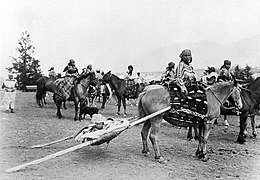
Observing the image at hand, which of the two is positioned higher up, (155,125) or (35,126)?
(155,125)

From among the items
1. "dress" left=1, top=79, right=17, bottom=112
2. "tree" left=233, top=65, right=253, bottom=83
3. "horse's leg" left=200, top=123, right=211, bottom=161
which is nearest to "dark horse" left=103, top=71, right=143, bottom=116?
"dress" left=1, top=79, right=17, bottom=112

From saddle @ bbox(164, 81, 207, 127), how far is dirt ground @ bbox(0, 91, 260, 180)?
3.16 ft

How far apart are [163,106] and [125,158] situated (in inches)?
56.3

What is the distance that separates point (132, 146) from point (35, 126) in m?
3.99

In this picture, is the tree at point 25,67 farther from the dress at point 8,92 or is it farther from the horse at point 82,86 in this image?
the horse at point 82,86

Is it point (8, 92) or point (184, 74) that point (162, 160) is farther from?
point (8, 92)

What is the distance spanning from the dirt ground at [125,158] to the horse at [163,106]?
1.06 ft

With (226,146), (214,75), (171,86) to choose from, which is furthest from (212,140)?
(171,86)

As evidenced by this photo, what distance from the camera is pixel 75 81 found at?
471 inches

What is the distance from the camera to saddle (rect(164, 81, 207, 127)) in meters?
6.54

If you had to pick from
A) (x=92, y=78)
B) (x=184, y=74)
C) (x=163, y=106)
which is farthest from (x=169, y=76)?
(x=92, y=78)

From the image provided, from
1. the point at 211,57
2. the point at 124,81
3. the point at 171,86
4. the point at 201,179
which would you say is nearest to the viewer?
the point at 201,179

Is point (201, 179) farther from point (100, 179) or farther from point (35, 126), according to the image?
point (35, 126)

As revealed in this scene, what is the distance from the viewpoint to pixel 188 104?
259 inches
